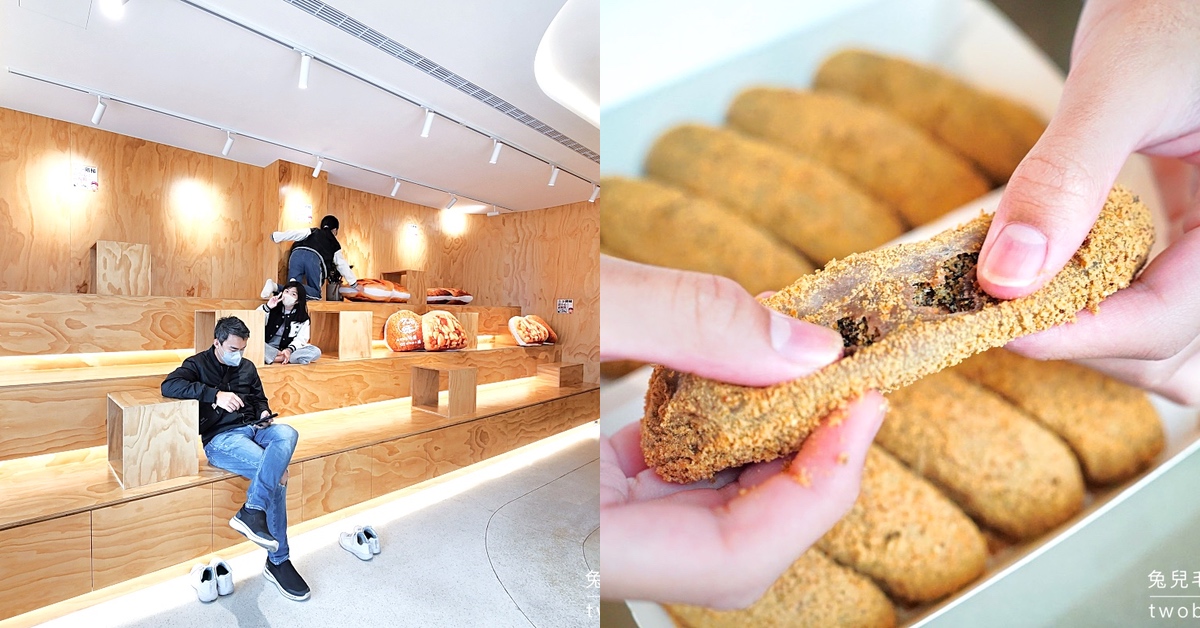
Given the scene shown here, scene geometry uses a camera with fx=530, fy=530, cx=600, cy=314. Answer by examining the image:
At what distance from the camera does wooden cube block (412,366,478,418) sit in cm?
396

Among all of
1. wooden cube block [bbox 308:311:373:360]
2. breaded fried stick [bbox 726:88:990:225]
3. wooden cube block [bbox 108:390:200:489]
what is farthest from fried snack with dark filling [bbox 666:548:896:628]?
wooden cube block [bbox 308:311:373:360]

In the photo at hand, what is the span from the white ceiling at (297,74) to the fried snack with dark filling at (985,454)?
231 cm

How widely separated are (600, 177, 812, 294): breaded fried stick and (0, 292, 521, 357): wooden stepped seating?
11.9 ft

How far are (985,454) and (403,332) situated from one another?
14.2ft

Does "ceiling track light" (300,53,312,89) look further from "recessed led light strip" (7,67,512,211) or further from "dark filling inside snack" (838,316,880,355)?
"dark filling inside snack" (838,316,880,355)

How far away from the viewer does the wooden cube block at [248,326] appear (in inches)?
125

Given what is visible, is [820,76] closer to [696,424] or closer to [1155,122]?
[1155,122]

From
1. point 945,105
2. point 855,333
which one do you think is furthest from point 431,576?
point 945,105

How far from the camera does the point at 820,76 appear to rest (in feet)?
3.21

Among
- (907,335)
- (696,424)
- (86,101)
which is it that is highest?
(86,101)

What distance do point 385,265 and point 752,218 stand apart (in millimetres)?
5999

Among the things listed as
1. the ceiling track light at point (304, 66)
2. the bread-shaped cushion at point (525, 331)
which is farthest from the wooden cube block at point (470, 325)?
the ceiling track light at point (304, 66)

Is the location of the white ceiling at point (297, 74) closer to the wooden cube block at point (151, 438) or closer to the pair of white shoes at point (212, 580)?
the wooden cube block at point (151, 438)

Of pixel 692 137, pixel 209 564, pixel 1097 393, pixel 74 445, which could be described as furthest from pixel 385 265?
pixel 1097 393
